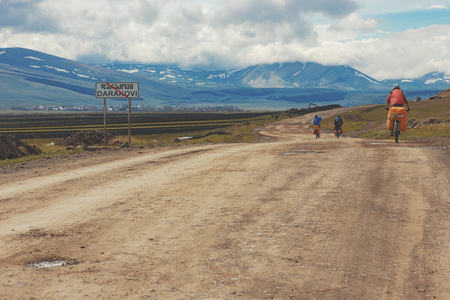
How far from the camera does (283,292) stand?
17.0 ft

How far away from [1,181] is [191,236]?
8313 mm

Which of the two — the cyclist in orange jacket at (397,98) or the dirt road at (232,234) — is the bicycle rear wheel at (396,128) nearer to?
the cyclist in orange jacket at (397,98)

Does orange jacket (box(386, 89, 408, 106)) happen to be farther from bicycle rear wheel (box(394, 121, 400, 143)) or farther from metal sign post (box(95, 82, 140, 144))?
metal sign post (box(95, 82, 140, 144))

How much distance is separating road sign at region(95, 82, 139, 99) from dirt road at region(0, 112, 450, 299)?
13451 mm

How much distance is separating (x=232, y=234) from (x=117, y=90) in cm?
2047

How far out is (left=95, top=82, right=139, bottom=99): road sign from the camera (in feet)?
86.0

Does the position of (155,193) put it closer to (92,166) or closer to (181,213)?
(181,213)

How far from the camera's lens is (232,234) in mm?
7176

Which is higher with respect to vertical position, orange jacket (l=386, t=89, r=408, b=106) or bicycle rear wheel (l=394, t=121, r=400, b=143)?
orange jacket (l=386, t=89, r=408, b=106)

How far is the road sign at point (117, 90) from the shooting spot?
86.0 ft

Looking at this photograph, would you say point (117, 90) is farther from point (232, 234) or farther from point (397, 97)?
point (232, 234)

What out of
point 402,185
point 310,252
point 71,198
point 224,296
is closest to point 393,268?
point 310,252

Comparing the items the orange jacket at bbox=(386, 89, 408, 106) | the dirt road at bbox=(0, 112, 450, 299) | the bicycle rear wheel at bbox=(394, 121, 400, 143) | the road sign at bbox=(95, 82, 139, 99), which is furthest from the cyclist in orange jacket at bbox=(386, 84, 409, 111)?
the road sign at bbox=(95, 82, 139, 99)

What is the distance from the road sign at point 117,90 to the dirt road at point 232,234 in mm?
13451
